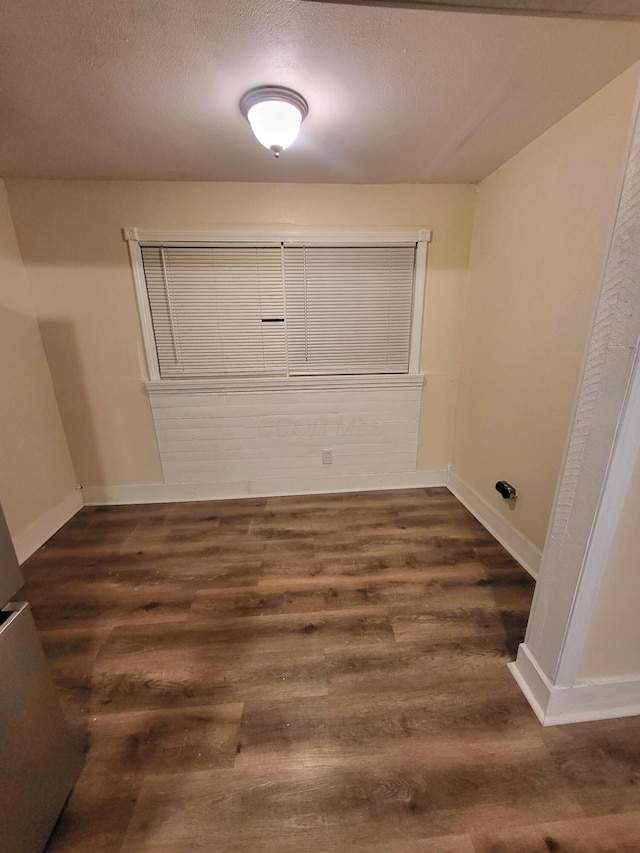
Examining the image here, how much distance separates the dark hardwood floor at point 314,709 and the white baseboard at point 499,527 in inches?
3.3

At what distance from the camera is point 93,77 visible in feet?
3.99

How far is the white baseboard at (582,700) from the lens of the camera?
1132 millimetres

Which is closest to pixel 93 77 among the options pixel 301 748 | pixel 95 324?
pixel 95 324

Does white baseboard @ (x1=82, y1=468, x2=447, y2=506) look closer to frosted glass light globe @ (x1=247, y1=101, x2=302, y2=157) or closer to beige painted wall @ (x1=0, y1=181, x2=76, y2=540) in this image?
beige painted wall @ (x1=0, y1=181, x2=76, y2=540)

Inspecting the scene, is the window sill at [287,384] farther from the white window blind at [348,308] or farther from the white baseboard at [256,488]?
the white baseboard at [256,488]

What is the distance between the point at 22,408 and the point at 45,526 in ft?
2.68

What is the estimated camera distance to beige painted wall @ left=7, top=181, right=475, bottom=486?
212 cm

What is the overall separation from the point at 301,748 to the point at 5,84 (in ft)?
8.66

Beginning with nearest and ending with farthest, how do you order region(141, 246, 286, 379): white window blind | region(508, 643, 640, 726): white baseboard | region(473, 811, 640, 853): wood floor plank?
region(473, 811, 640, 853): wood floor plank
region(508, 643, 640, 726): white baseboard
region(141, 246, 286, 379): white window blind

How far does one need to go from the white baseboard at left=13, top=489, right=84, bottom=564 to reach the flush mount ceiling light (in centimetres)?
258

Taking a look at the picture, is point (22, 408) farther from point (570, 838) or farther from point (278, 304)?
point (570, 838)

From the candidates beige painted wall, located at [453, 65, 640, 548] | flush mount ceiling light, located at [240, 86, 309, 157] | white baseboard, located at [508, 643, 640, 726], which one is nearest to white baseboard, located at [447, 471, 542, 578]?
beige painted wall, located at [453, 65, 640, 548]

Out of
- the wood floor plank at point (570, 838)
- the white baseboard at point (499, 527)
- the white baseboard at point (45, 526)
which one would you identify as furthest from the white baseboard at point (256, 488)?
the wood floor plank at point (570, 838)

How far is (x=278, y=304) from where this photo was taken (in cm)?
236
